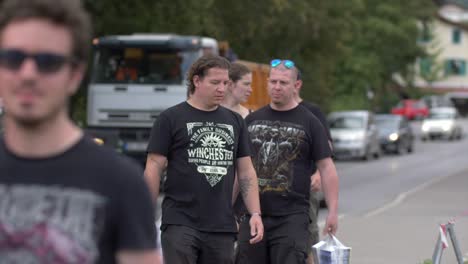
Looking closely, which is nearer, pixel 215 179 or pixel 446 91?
pixel 215 179

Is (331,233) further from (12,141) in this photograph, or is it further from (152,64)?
(152,64)

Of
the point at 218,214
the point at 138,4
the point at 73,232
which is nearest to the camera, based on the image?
the point at 73,232

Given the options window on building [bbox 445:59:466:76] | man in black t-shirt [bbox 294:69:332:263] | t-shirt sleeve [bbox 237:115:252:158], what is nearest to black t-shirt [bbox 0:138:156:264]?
t-shirt sleeve [bbox 237:115:252:158]

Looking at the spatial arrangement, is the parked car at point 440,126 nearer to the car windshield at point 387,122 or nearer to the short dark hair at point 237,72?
the car windshield at point 387,122

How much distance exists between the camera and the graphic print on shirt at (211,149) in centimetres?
696

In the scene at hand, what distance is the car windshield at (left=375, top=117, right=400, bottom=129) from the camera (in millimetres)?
43562

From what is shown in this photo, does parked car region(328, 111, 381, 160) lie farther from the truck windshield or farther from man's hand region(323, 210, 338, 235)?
man's hand region(323, 210, 338, 235)

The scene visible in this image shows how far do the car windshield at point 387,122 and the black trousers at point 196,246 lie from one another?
36.9m

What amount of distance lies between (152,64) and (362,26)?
3229cm

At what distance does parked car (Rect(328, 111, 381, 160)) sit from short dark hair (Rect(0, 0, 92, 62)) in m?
34.3

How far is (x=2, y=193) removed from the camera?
3.12 meters

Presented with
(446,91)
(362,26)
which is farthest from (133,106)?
(446,91)

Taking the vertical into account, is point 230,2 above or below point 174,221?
above

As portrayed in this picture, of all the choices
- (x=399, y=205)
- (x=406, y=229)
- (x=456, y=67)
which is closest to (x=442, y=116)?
(x=399, y=205)
